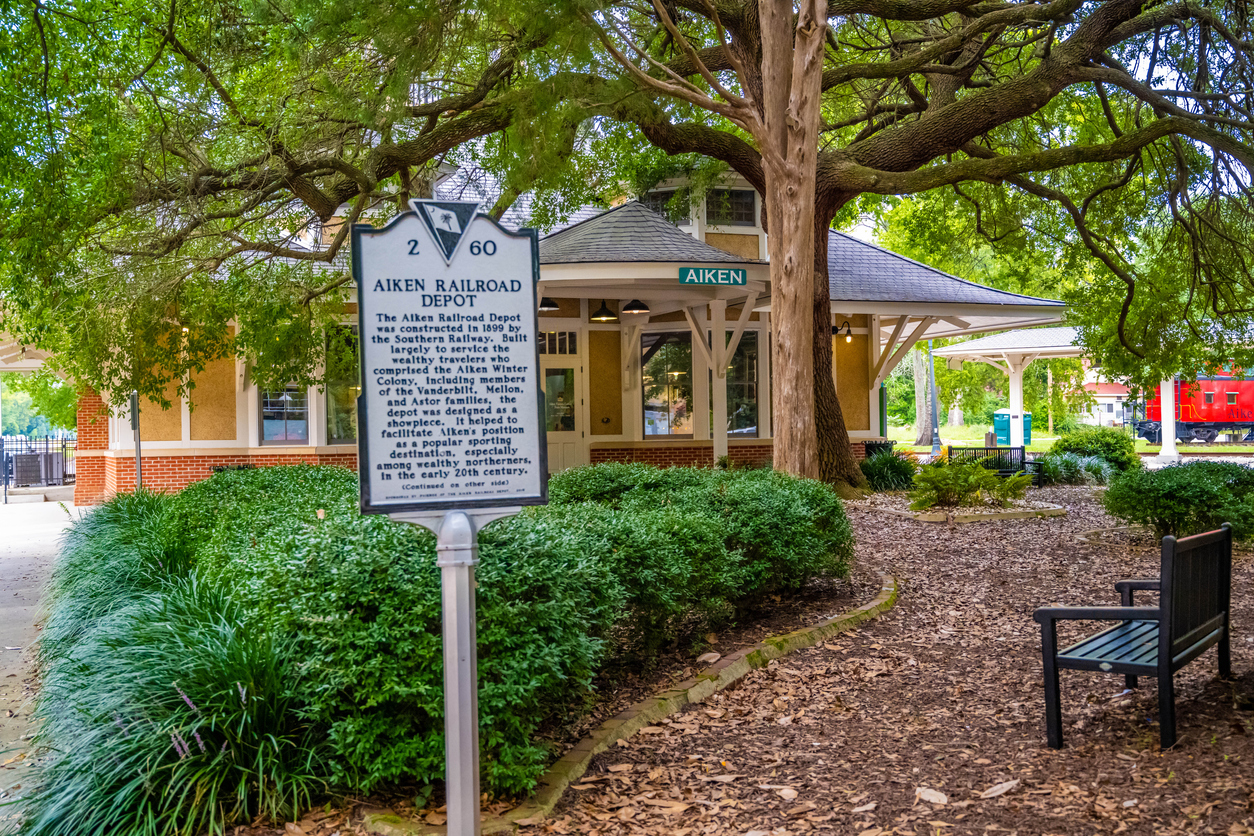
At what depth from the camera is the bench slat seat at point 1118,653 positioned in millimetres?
4109

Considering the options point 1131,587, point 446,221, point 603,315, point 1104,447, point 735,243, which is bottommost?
point 1131,587

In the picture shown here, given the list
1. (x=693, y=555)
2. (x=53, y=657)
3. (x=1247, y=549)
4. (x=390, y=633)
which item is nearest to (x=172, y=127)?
(x=53, y=657)

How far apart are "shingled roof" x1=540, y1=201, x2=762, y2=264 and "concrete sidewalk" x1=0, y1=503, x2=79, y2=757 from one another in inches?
282

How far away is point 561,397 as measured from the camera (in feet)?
58.0

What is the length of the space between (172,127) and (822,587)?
8.12m

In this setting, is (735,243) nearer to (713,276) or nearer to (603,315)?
(603,315)

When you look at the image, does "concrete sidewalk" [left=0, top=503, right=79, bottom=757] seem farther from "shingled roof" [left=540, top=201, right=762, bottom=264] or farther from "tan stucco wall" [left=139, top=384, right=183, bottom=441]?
"shingled roof" [left=540, top=201, right=762, bottom=264]

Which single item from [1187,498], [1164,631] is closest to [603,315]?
[1187,498]

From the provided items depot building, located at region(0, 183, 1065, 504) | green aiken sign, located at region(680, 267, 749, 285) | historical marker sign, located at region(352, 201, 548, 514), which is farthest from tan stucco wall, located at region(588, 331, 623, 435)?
historical marker sign, located at region(352, 201, 548, 514)

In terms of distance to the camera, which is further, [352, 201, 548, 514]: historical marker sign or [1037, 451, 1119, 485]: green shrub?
[1037, 451, 1119, 485]: green shrub

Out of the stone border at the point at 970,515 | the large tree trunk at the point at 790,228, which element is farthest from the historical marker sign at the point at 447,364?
the stone border at the point at 970,515

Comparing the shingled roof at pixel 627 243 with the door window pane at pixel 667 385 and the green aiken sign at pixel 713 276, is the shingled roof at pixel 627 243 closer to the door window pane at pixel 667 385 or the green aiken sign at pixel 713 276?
the green aiken sign at pixel 713 276

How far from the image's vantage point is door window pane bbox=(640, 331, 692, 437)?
58.8 ft

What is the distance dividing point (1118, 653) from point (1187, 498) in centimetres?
602
